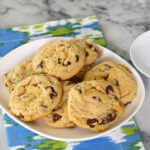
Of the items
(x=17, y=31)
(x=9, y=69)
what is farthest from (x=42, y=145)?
(x=17, y=31)

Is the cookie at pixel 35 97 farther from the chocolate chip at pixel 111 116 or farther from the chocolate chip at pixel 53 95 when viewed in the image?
the chocolate chip at pixel 111 116

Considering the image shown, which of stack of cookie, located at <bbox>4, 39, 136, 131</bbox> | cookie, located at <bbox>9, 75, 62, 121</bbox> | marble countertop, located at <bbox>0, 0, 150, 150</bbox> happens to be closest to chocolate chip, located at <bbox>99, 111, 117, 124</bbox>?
stack of cookie, located at <bbox>4, 39, 136, 131</bbox>

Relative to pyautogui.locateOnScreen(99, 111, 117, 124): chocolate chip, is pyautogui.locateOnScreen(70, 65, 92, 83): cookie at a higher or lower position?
higher

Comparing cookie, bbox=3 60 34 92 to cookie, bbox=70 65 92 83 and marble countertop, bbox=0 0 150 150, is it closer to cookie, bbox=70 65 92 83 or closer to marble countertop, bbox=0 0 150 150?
cookie, bbox=70 65 92 83

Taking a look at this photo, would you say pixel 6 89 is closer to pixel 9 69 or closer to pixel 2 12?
pixel 9 69

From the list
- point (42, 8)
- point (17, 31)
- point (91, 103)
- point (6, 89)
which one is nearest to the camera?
point (91, 103)

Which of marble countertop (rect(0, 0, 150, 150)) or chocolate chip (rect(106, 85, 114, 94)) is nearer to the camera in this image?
chocolate chip (rect(106, 85, 114, 94))
